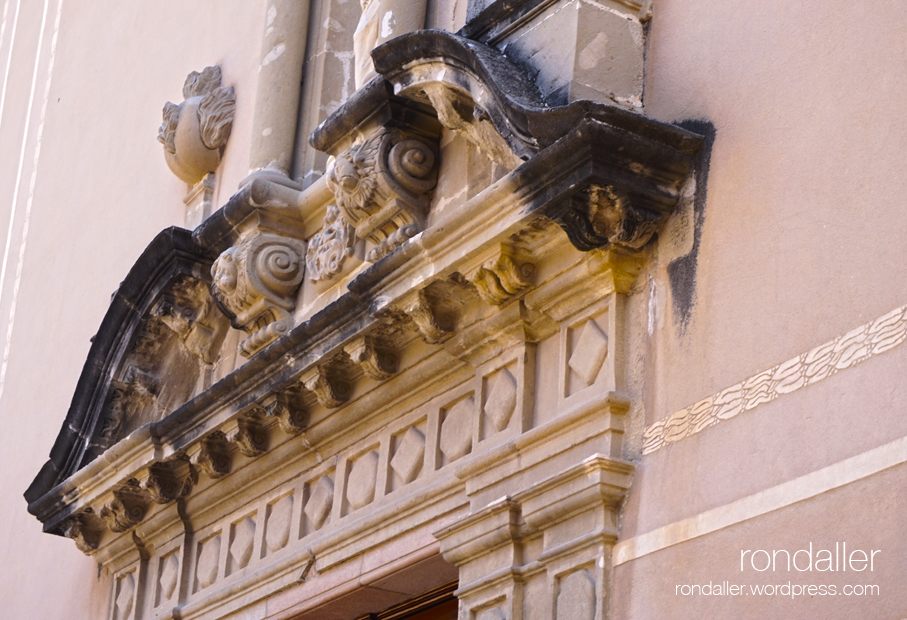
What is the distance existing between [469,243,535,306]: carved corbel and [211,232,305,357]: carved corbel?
4.76ft

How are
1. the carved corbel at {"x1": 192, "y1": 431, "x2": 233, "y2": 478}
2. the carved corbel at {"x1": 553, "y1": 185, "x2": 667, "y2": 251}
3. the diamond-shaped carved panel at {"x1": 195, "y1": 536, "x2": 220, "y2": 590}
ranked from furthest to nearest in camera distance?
1. the diamond-shaped carved panel at {"x1": 195, "y1": 536, "x2": 220, "y2": 590}
2. the carved corbel at {"x1": 192, "y1": 431, "x2": 233, "y2": 478}
3. the carved corbel at {"x1": 553, "y1": 185, "x2": 667, "y2": 251}

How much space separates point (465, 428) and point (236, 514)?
1.63m

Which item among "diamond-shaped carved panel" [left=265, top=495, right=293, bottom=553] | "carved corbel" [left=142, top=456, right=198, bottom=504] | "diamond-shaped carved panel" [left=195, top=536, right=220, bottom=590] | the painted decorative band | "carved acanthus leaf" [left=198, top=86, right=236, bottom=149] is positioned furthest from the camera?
"carved acanthus leaf" [left=198, top=86, right=236, bottom=149]

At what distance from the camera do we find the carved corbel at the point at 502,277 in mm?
4402

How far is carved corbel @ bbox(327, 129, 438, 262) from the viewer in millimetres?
5098

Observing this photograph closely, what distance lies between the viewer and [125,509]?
→ 6.53 metres

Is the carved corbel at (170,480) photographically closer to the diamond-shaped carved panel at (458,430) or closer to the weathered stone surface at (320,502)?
the weathered stone surface at (320,502)

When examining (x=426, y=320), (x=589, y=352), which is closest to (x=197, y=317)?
(x=426, y=320)

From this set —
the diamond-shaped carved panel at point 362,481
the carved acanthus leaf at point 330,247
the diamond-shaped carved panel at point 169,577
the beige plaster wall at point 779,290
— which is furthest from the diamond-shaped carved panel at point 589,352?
the diamond-shaped carved panel at point 169,577

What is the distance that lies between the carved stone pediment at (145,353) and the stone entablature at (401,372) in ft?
0.05

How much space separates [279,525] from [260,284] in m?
0.93

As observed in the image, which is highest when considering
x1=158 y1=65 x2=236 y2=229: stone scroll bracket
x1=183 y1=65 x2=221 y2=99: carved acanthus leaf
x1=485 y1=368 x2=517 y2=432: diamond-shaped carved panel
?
x1=183 y1=65 x2=221 y2=99: carved acanthus leaf

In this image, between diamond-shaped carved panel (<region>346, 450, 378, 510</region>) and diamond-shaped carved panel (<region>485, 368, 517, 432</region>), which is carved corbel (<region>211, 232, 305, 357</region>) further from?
diamond-shaped carved panel (<region>485, 368, 517, 432</region>)

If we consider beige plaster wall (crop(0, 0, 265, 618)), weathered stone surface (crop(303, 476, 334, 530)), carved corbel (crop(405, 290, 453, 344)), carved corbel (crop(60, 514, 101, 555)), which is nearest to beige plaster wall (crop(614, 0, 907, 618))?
carved corbel (crop(405, 290, 453, 344))
